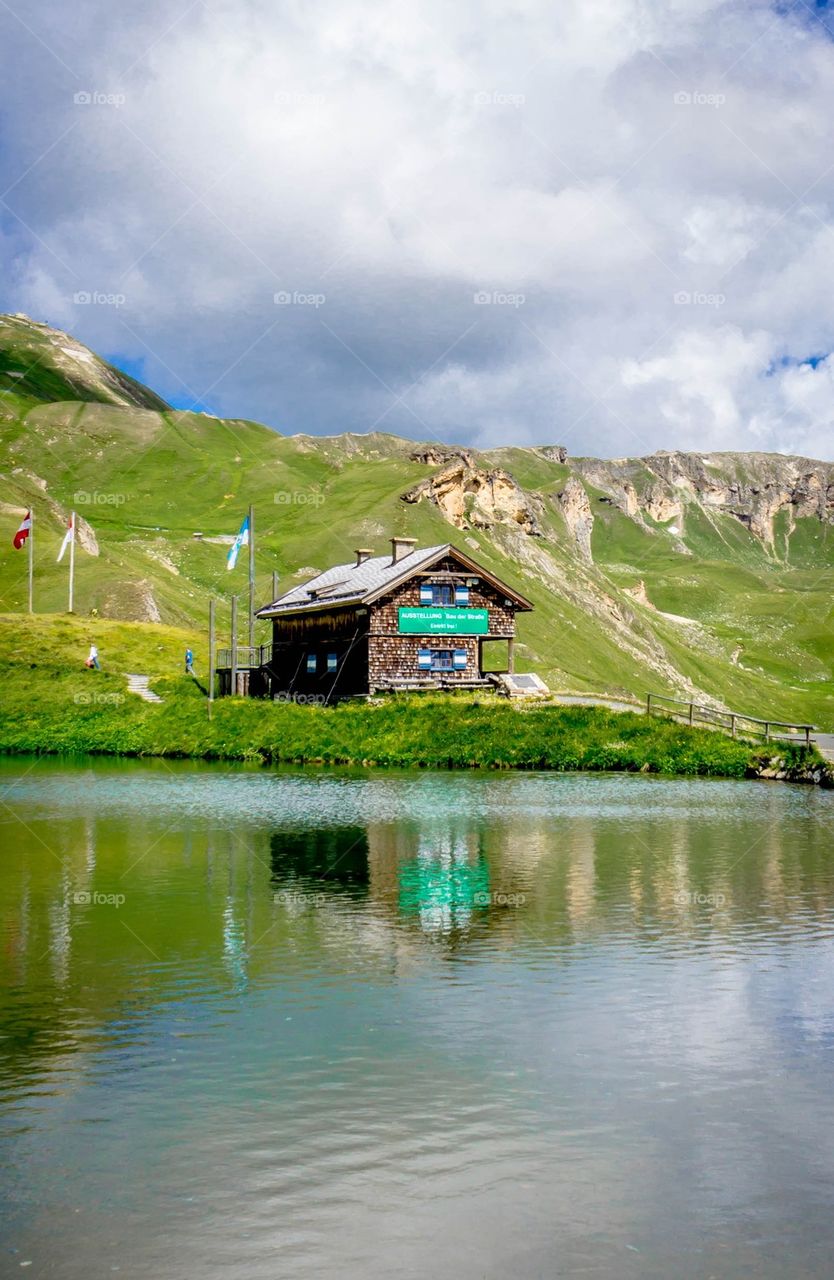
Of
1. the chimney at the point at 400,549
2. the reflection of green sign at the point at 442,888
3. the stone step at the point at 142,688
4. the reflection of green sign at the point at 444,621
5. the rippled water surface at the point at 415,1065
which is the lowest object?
the rippled water surface at the point at 415,1065

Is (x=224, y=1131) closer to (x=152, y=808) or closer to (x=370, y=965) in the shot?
(x=370, y=965)

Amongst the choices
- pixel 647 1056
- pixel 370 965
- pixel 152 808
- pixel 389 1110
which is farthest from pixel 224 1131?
pixel 152 808

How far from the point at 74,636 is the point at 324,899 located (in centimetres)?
6300

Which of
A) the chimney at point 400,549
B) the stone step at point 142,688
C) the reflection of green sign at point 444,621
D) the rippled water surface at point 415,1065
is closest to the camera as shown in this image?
the rippled water surface at point 415,1065

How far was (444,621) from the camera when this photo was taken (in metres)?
71.8

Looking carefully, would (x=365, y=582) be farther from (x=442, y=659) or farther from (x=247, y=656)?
(x=247, y=656)

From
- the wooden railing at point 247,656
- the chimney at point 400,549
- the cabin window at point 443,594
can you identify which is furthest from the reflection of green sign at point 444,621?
the wooden railing at point 247,656

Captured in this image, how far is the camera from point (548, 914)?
21.9 m

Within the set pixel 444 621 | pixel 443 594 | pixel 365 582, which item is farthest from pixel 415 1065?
pixel 365 582

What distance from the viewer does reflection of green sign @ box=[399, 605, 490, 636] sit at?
7119 centimetres

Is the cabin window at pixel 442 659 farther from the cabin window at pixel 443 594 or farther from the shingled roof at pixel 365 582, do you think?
the shingled roof at pixel 365 582

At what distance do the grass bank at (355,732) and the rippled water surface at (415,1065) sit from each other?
2551 centimetres

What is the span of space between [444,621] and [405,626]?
2551 millimetres

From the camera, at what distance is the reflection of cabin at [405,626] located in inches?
2793
